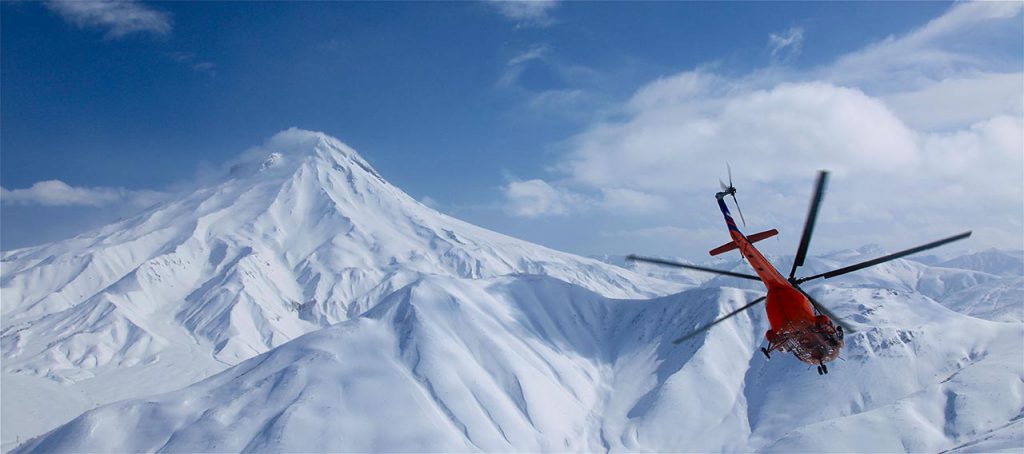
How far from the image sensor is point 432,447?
10000 centimetres

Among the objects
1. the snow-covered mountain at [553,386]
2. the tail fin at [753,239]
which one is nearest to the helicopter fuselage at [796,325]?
the tail fin at [753,239]

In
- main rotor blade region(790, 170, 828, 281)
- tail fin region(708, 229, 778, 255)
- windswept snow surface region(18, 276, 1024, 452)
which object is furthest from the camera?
windswept snow surface region(18, 276, 1024, 452)

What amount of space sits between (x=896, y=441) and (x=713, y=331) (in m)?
59.5

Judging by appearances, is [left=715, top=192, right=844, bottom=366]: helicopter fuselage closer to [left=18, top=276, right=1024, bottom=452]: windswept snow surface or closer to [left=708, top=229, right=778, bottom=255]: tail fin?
[left=708, top=229, right=778, bottom=255]: tail fin

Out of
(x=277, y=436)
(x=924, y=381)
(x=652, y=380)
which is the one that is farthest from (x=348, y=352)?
(x=924, y=381)

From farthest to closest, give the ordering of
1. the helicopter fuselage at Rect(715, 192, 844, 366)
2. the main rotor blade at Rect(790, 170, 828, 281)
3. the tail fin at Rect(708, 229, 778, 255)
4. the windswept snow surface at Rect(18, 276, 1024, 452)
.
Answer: the windswept snow surface at Rect(18, 276, 1024, 452)
the tail fin at Rect(708, 229, 778, 255)
the helicopter fuselage at Rect(715, 192, 844, 366)
the main rotor blade at Rect(790, 170, 828, 281)

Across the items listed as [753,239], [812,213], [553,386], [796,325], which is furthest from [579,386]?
[812,213]

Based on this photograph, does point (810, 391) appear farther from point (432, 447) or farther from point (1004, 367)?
point (432, 447)

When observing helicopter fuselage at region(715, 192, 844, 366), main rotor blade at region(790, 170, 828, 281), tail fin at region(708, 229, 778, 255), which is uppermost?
tail fin at region(708, 229, 778, 255)

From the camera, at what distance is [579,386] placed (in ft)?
475

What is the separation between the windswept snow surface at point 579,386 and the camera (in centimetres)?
9938

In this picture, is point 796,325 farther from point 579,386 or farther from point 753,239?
point 579,386

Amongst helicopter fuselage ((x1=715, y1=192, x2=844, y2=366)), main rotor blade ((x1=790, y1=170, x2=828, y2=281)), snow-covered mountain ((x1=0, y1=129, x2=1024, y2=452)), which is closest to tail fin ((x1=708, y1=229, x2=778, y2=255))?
helicopter fuselage ((x1=715, y1=192, x2=844, y2=366))

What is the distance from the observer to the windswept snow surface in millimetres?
99375
